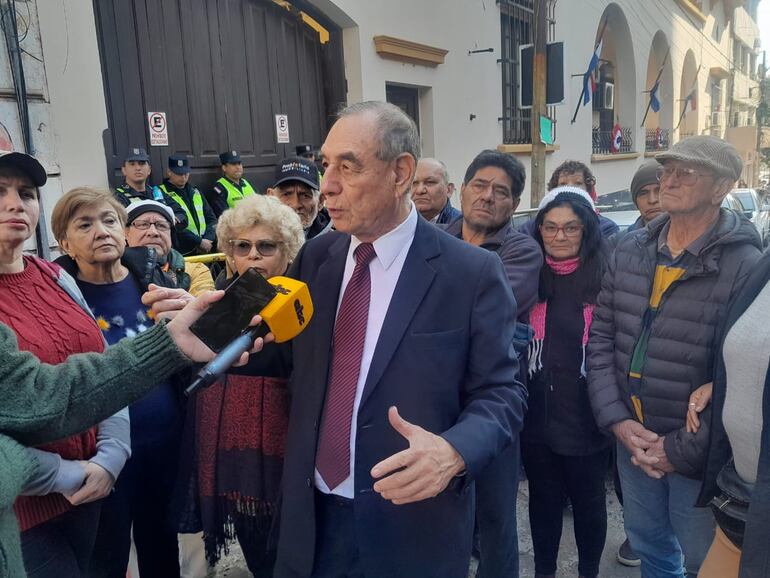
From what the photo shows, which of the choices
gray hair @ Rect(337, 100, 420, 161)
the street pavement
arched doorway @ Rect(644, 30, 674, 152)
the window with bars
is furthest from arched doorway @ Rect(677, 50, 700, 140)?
gray hair @ Rect(337, 100, 420, 161)

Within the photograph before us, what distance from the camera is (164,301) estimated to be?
1.74m

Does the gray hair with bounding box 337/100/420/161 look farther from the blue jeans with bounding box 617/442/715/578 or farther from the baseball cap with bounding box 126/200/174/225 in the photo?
the baseball cap with bounding box 126/200/174/225

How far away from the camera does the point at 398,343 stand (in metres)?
1.59

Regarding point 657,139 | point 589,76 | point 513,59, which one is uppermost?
point 513,59

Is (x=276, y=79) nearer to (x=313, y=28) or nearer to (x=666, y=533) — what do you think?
(x=313, y=28)

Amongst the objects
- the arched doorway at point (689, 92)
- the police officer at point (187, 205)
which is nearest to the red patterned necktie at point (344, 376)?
the police officer at point (187, 205)

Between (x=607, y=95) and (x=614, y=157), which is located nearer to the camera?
(x=614, y=157)

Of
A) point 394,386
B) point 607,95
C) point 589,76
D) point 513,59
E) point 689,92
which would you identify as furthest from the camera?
point 689,92

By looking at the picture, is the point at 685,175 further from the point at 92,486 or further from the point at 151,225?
the point at 151,225

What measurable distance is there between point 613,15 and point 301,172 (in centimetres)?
1449

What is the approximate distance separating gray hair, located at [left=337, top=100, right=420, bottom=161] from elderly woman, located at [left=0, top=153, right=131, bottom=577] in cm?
104

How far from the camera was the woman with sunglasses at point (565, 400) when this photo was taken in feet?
8.87

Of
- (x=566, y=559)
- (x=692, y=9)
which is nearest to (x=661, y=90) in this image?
(x=692, y=9)

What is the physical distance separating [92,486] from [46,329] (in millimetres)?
506
